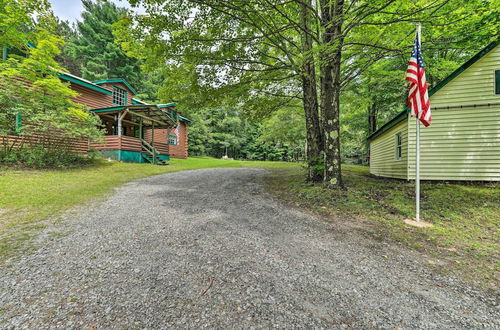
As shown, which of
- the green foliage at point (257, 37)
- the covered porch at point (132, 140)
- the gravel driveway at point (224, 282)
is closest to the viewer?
the gravel driveway at point (224, 282)

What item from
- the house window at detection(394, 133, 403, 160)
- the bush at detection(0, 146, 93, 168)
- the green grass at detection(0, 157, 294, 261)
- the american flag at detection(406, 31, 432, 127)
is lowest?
the green grass at detection(0, 157, 294, 261)

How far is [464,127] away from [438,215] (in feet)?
17.8

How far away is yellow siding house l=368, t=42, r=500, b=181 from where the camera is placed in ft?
22.4

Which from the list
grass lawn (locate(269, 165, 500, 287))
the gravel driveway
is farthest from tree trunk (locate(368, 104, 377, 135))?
the gravel driveway

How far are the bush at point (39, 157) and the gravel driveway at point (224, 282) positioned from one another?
7.05m

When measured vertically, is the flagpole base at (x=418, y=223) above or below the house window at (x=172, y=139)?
below

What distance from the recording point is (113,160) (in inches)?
464

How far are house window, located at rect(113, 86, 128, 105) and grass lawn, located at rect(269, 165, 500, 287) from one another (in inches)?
577

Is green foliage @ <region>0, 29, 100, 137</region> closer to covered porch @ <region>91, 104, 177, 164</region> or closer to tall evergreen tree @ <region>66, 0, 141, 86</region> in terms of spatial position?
covered porch @ <region>91, 104, 177, 164</region>

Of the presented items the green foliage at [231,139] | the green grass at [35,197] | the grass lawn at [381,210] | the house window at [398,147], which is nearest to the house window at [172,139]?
the green foliage at [231,139]

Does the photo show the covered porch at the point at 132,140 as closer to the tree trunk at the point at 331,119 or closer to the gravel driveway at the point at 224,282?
the tree trunk at the point at 331,119

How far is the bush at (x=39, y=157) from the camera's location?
25.1 feet

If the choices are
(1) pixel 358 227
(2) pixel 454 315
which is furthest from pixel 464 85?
(2) pixel 454 315

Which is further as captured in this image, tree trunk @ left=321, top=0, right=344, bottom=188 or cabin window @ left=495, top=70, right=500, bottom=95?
cabin window @ left=495, top=70, right=500, bottom=95
